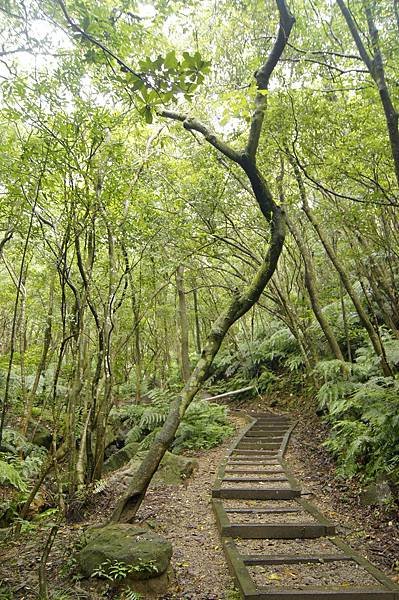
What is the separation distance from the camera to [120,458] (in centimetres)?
948

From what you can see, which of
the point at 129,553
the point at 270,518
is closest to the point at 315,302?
the point at 270,518

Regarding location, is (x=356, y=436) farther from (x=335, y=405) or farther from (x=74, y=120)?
(x=74, y=120)

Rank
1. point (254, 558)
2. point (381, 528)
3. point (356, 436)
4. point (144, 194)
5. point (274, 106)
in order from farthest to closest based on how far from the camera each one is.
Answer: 1. point (144, 194)
2. point (274, 106)
3. point (356, 436)
4. point (381, 528)
5. point (254, 558)

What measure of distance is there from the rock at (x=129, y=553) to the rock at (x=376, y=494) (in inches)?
119

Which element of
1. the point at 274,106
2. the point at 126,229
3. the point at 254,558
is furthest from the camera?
the point at 274,106

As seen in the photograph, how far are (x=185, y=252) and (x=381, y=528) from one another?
7.05 metres

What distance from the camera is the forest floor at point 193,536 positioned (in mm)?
3951

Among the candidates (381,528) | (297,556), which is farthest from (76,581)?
(381,528)

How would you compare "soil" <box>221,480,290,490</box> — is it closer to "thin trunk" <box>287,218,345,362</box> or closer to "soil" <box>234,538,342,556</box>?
"soil" <box>234,538,342,556</box>

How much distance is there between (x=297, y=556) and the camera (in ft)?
14.5

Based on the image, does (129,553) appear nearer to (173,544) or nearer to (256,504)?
(173,544)

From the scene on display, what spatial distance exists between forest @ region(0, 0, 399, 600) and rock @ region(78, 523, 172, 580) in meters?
0.04

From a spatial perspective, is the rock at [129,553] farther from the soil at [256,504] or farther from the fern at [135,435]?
the fern at [135,435]

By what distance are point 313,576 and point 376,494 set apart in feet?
6.83
